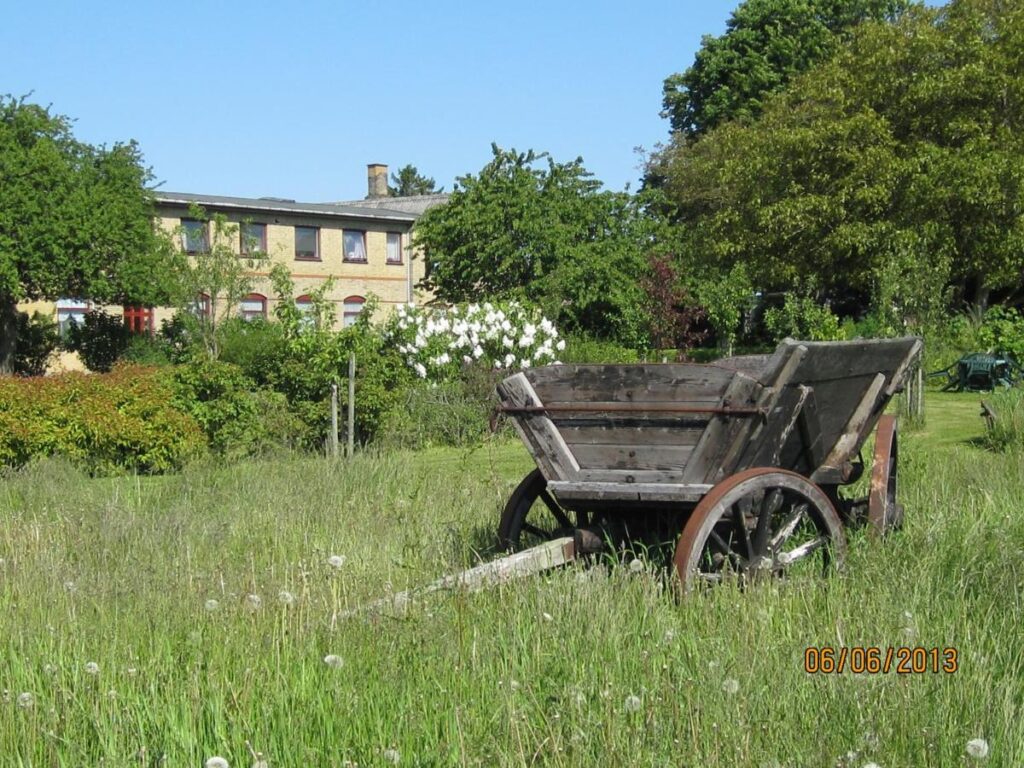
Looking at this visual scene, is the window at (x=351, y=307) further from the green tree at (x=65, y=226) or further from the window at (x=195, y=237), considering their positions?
the green tree at (x=65, y=226)

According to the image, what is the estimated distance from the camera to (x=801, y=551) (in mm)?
5941

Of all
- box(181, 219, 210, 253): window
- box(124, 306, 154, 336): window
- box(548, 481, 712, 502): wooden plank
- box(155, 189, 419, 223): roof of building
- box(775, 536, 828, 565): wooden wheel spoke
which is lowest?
box(775, 536, 828, 565): wooden wheel spoke

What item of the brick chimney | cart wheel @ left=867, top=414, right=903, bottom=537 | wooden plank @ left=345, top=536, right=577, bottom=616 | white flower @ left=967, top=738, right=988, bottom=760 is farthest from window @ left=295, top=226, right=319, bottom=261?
white flower @ left=967, top=738, right=988, bottom=760

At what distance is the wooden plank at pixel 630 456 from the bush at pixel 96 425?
824 cm

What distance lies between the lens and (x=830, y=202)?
1238 inches

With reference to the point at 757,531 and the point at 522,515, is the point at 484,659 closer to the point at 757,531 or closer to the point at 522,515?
the point at 757,531

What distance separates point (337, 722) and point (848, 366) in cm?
369

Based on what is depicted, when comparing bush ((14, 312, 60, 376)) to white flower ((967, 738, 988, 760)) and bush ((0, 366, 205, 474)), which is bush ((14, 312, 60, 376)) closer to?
bush ((0, 366, 205, 474))

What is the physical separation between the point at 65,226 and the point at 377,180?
46.1 m

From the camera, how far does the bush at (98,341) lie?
40.5 m

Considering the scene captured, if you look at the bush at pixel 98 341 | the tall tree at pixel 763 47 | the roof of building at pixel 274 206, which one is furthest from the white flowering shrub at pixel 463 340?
the tall tree at pixel 763 47

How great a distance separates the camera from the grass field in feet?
12.4

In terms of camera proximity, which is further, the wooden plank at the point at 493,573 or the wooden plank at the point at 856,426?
the wooden plank at the point at 856,426
